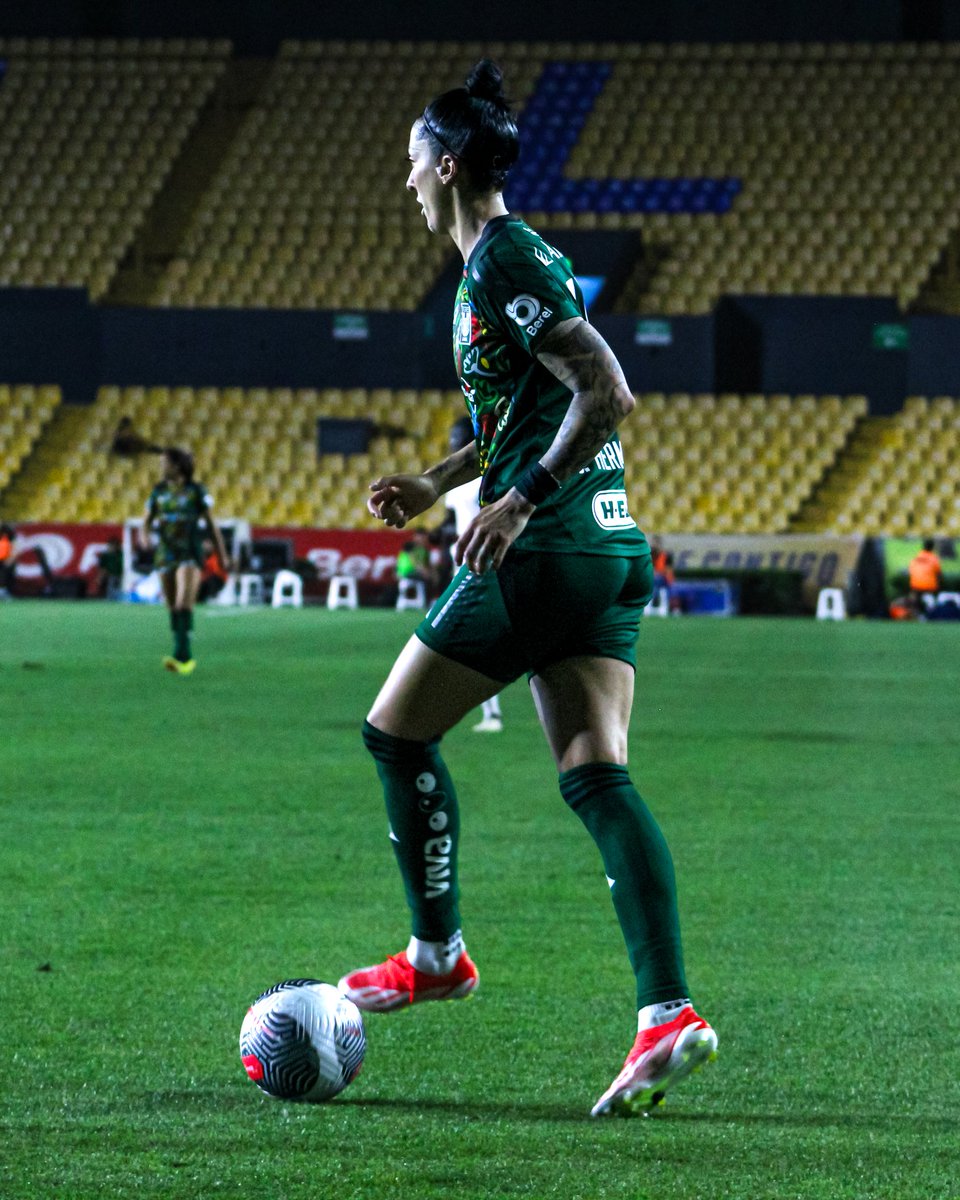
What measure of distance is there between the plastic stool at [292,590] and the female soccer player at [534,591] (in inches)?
1091

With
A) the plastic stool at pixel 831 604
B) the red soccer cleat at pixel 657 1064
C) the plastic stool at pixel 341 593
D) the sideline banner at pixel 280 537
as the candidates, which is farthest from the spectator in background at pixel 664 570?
the red soccer cleat at pixel 657 1064

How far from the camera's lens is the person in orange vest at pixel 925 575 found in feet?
95.7

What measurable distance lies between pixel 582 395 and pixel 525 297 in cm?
23

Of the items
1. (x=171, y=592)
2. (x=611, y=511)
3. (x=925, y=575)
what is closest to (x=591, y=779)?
(x=611, y=511)

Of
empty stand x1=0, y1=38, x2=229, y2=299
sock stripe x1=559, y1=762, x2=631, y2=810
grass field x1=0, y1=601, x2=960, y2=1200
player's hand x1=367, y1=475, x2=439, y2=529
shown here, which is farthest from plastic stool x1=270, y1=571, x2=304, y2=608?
sock stripe x1=559, y1=762, x2=631, y2=810

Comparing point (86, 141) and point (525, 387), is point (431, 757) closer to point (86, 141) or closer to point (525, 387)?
point (525, 387)

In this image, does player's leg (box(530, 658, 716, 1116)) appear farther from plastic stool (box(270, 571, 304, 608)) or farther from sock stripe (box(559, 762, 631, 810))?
plastic stool (box(270, 571, 304, 608))

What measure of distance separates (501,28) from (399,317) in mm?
8005

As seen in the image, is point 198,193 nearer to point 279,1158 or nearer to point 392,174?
point 392,174

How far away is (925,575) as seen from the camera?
2930 cm

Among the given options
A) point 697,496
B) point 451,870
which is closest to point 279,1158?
point 451,870

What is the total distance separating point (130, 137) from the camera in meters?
37.8

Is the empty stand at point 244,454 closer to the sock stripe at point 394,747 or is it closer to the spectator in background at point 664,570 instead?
the spectator in background at point 664,570

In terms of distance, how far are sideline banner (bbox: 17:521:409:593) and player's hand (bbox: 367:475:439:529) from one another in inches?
1091
